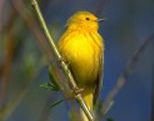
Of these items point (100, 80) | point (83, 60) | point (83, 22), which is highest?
point (83, 22)

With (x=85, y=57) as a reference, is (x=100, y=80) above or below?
below

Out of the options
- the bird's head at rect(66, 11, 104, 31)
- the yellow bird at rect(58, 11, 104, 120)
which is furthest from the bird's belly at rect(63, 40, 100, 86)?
the bird's head at rect(66, 11, 104, 31)

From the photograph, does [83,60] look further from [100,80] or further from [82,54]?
[100,80]

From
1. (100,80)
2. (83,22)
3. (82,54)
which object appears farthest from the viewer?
(83,22)

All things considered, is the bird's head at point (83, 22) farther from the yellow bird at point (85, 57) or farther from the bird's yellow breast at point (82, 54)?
the bird's yellow breast at point (82, 54)

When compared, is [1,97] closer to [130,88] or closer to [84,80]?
[84,80]

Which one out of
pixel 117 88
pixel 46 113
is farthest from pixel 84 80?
pixel 117 88

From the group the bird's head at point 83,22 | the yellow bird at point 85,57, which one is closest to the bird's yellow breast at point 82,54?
the yellow bird at point 85,57

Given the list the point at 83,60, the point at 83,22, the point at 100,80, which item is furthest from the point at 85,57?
the point at 83,22

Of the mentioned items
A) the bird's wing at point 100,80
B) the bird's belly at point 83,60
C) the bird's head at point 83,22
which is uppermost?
the bird's head at point 83,22
